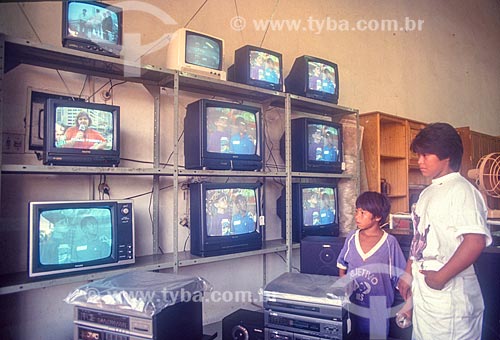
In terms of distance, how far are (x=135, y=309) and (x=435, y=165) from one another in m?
1.30

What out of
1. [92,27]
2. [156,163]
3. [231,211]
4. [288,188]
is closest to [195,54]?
[92,27]

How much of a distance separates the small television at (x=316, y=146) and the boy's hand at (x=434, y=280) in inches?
55.8

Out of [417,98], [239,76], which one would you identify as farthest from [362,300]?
[417,98]

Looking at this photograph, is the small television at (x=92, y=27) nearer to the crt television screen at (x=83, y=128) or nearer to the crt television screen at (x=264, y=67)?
the crt television screen at (x=83, y=128)

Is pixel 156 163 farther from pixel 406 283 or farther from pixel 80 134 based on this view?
pixel 406 283

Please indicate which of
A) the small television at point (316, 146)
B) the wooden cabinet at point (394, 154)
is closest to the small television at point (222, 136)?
the small television at point (316, 146)

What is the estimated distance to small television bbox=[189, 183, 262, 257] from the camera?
88.0 inches

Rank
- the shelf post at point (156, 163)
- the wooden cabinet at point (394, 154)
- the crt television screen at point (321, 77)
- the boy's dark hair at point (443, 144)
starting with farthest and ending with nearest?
the wooden cabinet at point (394, 154)
the crt television screen at point (321, 77)
the shelf post at point (156, 163)
the boy's dark hair at point (443, 144)

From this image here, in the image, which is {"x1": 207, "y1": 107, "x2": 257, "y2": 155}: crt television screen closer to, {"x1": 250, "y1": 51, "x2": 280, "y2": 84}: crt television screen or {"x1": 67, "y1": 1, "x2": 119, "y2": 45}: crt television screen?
{"x1": 250, "y1": 51, "x2": 280, "y2": 84}: crt television screen

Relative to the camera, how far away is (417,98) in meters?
4.86

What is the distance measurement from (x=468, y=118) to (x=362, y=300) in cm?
500

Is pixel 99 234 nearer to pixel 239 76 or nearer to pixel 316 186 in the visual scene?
pixel 239 76

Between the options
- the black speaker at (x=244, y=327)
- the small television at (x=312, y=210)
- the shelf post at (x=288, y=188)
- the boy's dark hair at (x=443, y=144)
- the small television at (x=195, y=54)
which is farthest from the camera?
the small television at (x=312, y=210)

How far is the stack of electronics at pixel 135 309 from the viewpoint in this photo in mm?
1236
